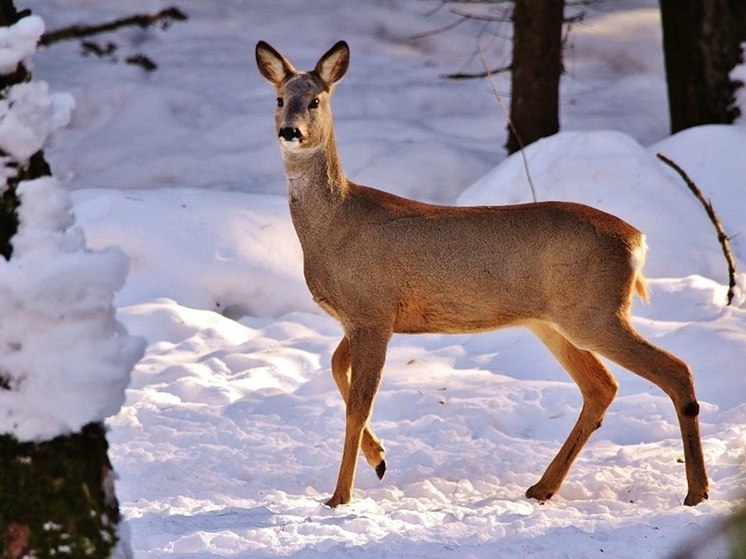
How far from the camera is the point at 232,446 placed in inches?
274

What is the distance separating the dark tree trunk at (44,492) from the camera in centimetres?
386

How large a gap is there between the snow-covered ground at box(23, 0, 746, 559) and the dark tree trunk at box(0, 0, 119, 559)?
986 millimetres

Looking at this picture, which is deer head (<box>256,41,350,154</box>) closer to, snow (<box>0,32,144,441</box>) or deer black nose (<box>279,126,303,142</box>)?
deer black nose (<box>279,126,303,142</box>)

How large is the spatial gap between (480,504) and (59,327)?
2623 millimetres

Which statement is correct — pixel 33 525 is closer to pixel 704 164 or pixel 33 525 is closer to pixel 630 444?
pixel 630 444

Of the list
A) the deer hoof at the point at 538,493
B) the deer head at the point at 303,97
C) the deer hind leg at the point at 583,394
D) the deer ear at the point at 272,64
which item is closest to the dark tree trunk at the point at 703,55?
the deer hind leg at the point at 583,394

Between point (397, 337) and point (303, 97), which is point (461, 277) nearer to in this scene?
point (303, 97)

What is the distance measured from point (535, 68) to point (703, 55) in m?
1.41

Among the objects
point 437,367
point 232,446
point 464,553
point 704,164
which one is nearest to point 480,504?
point 464,553

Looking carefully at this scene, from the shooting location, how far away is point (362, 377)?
6.11 meters

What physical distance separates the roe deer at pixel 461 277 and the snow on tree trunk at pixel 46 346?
2170 millimetres

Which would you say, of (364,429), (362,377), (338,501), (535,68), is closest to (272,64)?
(362,377)

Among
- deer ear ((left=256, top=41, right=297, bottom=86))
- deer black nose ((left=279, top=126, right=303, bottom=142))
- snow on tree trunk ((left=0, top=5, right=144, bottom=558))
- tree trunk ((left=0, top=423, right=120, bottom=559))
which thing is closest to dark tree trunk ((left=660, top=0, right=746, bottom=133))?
deer ear ((left=256, top=41, right=297, bottom=86))

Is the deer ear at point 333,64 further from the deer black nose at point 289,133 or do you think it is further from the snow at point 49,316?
the snow at point 49,316
